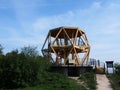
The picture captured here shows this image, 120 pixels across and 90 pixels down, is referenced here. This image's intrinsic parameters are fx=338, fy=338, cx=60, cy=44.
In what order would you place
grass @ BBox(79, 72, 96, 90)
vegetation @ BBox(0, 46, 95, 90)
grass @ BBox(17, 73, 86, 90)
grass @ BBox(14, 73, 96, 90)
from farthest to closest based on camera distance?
vegetation @ BBox(0, 46, 95, 90) < grass @ BBox(79, 72, 96, 90) < grass @ BBox(14, 73, 96, 90) < grass @ BBox(17, 73, 86, 90)

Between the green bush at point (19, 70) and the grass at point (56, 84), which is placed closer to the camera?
the grass at point (56, 84)

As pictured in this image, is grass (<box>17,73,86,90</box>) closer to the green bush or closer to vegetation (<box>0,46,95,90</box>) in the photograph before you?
vegetation (<box>0,46,95,90</box>)

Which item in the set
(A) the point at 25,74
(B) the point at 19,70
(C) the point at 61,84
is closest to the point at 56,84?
(C) the point at 61,84

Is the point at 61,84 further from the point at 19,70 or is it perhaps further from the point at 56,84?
the point at 19,70

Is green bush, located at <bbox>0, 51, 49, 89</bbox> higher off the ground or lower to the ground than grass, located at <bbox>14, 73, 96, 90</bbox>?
higher

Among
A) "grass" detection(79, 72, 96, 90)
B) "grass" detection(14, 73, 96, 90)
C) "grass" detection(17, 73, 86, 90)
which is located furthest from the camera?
"grass" detection(79, 72, 96, 90)

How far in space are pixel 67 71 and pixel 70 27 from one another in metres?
7.73

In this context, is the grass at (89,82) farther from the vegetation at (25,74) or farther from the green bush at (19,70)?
the green bush at (19,70)

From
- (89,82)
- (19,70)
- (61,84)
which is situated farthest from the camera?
(89,82)

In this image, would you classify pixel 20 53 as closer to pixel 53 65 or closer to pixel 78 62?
pixel 53 65

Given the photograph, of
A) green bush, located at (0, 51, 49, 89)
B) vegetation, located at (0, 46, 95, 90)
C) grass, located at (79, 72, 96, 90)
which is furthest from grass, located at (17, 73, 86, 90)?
green bush, located at (0, 51, 49, 89)

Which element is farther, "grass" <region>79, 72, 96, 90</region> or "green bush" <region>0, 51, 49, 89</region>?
"green bush" <region>0, 51, 49, 89</region>

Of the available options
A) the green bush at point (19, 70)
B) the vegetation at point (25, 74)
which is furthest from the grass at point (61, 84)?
the green bush at point (19, 70)

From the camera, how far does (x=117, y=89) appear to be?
33.3 meters
